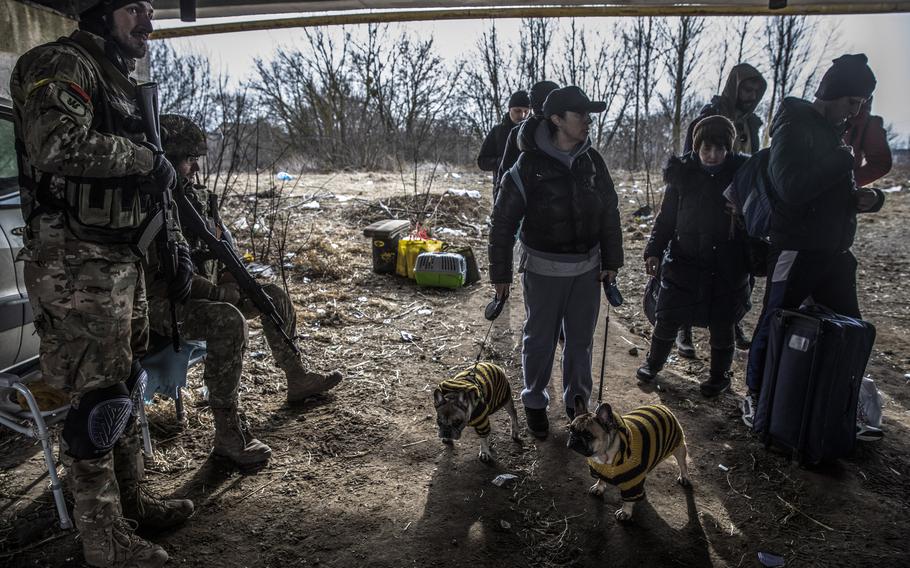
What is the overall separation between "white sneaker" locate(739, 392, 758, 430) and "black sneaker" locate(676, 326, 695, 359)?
1.10m

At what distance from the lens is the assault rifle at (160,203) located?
89.4 inches

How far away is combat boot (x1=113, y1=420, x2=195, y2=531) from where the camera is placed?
240cm

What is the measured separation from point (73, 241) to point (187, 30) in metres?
4.04

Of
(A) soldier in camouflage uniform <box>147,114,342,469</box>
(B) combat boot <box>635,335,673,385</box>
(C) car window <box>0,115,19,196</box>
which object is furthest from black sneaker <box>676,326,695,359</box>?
(C) car window <box>0,115,19,196</box>

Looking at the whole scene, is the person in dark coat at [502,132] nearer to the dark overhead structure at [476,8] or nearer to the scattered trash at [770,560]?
the dark overhead structure at [476,8]

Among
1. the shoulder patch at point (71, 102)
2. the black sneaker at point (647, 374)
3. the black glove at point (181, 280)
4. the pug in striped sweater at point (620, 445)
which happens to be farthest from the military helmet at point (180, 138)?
the black sneaker at point (647, 374)

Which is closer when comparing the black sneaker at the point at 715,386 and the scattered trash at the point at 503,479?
the scattered trash at the point at 503,479

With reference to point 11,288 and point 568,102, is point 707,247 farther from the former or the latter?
point 11,288

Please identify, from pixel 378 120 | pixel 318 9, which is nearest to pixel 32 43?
pixel 318 9

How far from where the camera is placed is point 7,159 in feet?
9.85

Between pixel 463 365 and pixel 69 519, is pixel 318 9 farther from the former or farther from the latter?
pixel 69 519

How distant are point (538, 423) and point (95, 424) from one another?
2394 mm

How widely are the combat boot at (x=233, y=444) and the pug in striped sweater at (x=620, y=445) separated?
1.80 meters

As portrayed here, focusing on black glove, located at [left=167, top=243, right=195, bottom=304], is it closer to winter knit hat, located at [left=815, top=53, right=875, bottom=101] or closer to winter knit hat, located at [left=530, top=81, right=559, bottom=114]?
winter knit hat, located at [left=530, top=81, right=559, bottom=114]
